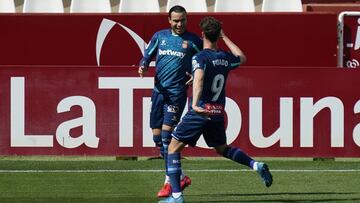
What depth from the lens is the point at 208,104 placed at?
1194 centimetres

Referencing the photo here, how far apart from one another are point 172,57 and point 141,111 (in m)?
3.84

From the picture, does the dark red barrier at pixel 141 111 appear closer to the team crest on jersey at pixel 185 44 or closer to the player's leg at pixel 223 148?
the team crest on jersey at pixel 185 44

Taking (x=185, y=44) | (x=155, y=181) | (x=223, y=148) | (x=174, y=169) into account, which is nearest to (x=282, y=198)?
(x=223, y=148)

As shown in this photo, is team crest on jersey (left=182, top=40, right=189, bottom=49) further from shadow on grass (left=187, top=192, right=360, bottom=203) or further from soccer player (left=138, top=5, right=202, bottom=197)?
shadow on grass (left=187, top=192, right=360, bottom=203)

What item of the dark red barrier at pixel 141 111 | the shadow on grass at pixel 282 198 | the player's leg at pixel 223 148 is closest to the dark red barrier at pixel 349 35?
the dark red barrier at pixel 141 111

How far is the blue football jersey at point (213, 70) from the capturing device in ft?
38.6

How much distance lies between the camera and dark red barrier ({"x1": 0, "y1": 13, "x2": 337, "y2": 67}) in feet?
59.9

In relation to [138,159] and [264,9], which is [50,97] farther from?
[264,9]

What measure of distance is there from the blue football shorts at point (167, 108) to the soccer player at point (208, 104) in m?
1.07

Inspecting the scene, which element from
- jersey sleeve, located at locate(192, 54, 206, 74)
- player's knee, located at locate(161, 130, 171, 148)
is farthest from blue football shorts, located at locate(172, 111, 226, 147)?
player's knee, located at locate(161, 130, 171, 148)

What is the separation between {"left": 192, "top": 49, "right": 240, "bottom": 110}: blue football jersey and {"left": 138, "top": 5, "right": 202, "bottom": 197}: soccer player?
1241 millimetres

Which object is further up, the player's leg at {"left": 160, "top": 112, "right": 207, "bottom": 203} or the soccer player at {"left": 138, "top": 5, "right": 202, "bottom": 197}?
the soccer player at {"left": 138, "top": 5, "right": 202, "bottom": 197}

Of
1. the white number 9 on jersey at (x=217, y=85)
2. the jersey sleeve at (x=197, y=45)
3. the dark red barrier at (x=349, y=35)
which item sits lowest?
the white number 9 on jersey at (x=217, y=85)

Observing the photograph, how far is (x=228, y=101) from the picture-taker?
17031 millimetres
